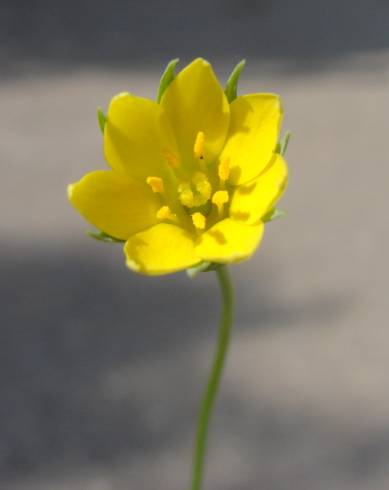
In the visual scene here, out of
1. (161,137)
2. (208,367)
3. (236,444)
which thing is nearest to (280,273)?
(208,367)

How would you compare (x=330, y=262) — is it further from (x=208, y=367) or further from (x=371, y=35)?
(x=371, y=35)

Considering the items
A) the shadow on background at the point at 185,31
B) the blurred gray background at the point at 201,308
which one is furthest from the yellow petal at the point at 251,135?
the shadow on background at the point at 185,31

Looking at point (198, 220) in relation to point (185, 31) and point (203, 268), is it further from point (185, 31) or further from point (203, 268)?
point (185, 31)

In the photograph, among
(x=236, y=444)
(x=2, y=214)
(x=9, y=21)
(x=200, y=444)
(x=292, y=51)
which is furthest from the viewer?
(x=9, y=21)

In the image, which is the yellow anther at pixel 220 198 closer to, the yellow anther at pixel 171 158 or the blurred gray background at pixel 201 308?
the yellow anther at pixel 171 158

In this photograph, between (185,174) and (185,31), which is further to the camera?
(185,31)

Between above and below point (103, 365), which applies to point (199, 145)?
above

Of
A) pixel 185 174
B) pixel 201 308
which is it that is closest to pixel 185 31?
pixel 201 308
